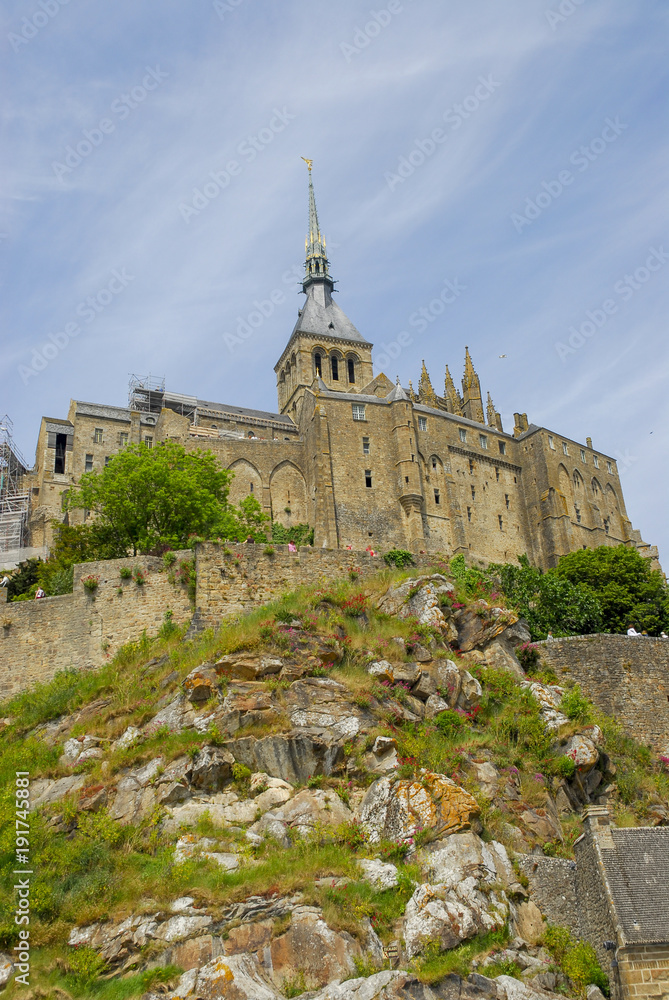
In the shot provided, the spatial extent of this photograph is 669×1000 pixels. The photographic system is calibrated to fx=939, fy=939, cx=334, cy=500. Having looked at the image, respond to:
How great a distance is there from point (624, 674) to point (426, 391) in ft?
169

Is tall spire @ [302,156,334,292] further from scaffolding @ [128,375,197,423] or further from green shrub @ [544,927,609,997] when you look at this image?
green shrub @ [544,927,609,997]

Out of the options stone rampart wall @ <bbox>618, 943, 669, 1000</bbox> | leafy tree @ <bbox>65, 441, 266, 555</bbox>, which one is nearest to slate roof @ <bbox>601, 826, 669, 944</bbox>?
stone rampart wall @ <bbox>618, 943, 669, 1000</bbox>

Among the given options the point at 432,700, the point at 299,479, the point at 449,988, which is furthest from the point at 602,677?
the point at 299,479

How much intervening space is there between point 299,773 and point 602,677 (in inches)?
455

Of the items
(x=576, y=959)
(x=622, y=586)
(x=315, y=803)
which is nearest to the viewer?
(x=576, y=959)

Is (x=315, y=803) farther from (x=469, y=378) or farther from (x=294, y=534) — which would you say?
(x=469, y=378)

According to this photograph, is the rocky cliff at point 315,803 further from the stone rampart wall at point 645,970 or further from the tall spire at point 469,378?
the tall spire at point 469,378

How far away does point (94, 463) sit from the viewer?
214 feet

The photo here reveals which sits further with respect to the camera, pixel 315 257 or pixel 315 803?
pixel 315 257

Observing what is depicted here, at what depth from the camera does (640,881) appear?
61.0 ft

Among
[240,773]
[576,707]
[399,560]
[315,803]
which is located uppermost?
[399,560]

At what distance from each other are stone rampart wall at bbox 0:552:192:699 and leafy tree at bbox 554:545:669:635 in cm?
2206

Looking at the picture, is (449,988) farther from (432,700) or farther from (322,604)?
(322,604)

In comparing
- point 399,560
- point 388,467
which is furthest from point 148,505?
point 388,467
